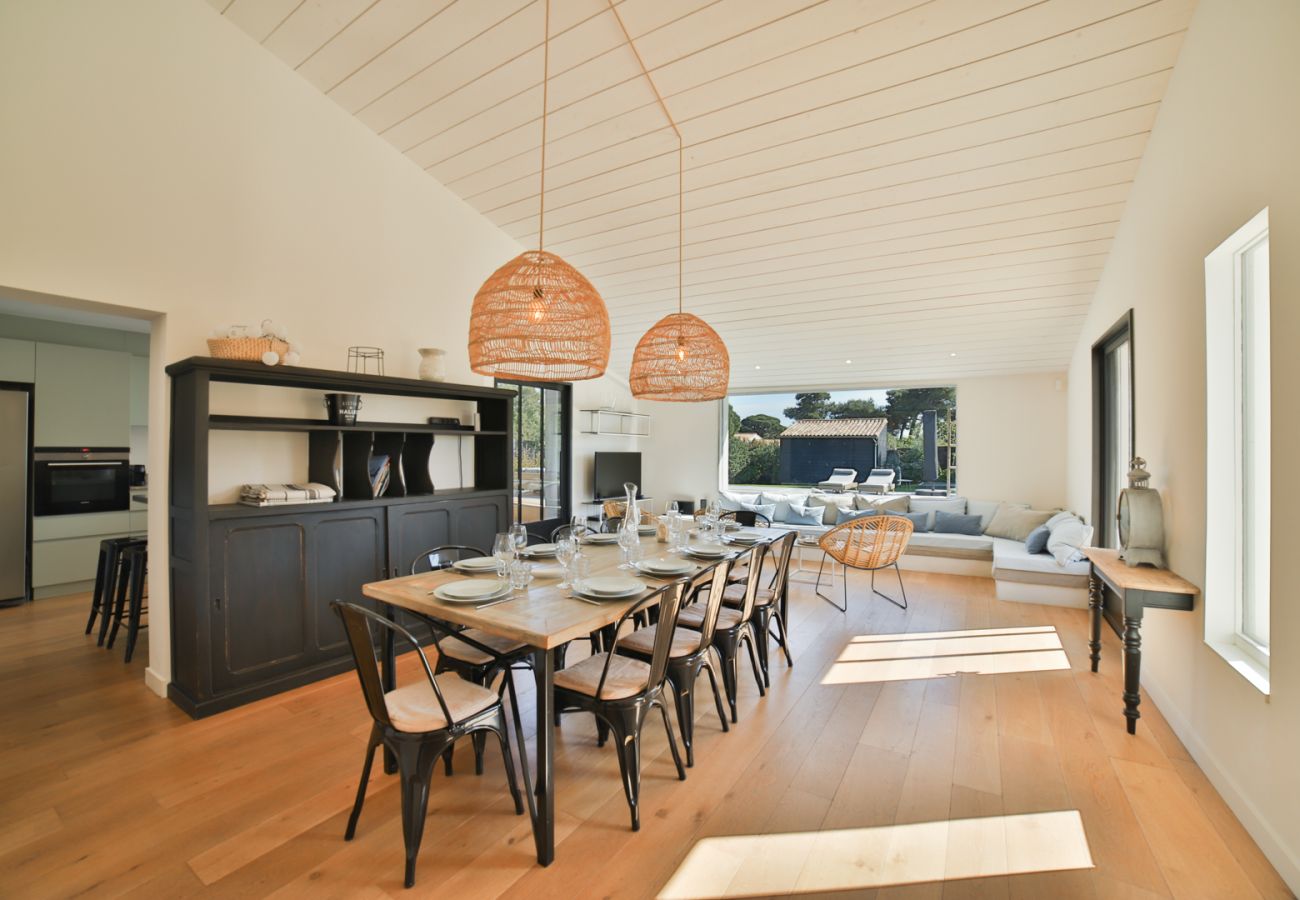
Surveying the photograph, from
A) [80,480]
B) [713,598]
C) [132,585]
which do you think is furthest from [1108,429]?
[80,480]

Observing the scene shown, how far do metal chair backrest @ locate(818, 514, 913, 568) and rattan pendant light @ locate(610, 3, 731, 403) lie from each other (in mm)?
2228

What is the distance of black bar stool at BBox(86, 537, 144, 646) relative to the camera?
379cm

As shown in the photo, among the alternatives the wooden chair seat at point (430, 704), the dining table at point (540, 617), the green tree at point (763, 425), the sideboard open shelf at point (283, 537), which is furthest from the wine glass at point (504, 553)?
the green tree at point (763, 425)

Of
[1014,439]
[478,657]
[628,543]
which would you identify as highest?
[1014,439]

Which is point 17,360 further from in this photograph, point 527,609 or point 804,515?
point 804,515

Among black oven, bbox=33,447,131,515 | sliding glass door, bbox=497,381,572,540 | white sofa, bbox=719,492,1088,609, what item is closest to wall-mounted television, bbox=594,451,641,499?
sliding glass door, bbox=497,381,572,540

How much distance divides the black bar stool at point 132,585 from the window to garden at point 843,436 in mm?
6557

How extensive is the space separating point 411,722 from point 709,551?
5.46 ft

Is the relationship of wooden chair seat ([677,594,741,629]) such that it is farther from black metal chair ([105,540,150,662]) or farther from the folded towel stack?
black metal chair ([105,540,150,662])

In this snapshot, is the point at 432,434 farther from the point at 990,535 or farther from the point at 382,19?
the point at 990,535

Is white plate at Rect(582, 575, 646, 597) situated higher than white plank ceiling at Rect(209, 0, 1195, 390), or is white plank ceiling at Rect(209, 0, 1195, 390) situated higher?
white plank ceiling at Rect(209, 0, 1195, 390)

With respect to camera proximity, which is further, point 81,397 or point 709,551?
point 81,397

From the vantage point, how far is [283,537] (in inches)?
126

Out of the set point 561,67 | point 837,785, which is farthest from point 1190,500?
point 561,67
